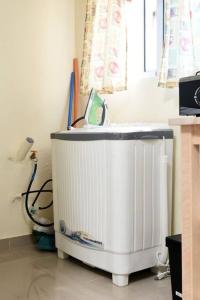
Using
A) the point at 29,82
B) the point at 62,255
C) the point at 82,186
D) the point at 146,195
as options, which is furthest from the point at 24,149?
the point at 146,195

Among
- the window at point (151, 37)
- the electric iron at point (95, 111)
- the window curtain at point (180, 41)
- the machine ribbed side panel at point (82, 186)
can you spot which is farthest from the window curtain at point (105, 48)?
the machine ribbed side panel at point (82, 186)

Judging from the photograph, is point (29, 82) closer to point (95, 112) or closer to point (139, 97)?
point (95, 112)

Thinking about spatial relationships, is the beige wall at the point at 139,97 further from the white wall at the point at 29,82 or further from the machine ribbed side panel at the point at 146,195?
the white wall at the point at 29,82

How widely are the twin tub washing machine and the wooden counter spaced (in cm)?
63

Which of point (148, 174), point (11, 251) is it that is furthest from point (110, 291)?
point (11, 251)

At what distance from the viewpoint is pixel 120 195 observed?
6.27 ft

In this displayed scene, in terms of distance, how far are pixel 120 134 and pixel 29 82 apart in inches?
41.0

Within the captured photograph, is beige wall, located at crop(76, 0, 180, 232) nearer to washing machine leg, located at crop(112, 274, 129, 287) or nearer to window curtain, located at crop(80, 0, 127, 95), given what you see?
window curtain, located at crop(80, 0, 127, 95)

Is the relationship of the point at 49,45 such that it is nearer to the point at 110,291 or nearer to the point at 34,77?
the point at 34,77

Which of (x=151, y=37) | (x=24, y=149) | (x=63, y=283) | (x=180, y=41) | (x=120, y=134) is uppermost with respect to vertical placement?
(x=151, y=37)

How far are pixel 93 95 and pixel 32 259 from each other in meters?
1.07

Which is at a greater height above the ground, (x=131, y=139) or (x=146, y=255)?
(x=131, y=139)

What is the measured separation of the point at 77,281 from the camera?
2027 millimetres

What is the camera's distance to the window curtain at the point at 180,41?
1901mm
